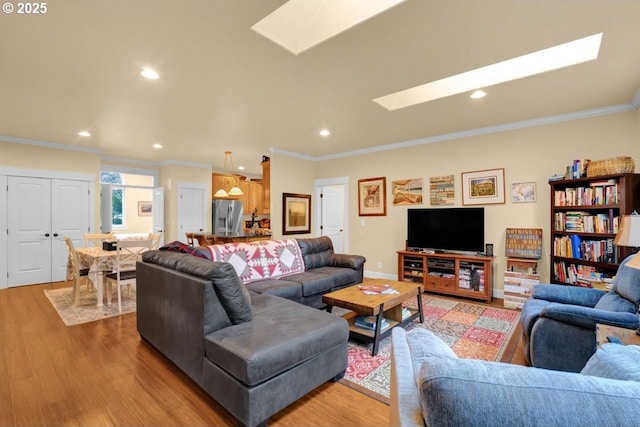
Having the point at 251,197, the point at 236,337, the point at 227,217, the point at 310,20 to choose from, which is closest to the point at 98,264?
the point at 236,337

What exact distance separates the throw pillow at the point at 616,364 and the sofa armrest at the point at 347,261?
3213mm

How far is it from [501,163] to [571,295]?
2.40 meters

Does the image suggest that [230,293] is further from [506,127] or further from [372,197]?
[506,127]

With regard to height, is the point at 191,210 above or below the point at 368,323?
above

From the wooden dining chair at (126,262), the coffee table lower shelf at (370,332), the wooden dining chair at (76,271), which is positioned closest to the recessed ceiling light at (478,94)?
the coffee table lower shelf at (370,332)

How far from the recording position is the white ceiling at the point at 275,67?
6.38ft

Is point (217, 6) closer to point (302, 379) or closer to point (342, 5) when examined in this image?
point (342, 5)

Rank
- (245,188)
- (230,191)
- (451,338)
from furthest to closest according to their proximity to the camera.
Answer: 1. (245,188)
2. (230,191)
3. (451,338)

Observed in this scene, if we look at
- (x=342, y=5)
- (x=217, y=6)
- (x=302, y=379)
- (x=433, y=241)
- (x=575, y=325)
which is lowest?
(x=302, y=379)

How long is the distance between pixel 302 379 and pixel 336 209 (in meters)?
5.47

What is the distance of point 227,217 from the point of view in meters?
7.75

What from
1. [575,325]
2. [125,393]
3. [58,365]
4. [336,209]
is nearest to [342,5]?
[575,325]

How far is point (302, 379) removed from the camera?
1821 millimetres

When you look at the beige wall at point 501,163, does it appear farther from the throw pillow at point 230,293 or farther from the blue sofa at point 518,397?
the blue sofa at point 518,397
